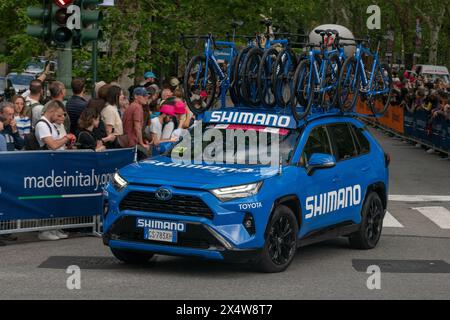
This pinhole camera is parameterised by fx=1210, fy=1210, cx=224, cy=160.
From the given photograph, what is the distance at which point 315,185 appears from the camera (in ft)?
42.5

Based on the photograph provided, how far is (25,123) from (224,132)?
385cm

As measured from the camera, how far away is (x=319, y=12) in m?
94.8

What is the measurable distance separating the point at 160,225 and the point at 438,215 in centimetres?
810

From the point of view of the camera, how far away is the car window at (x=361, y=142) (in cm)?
1452

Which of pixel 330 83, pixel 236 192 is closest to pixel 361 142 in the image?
pixel 330 83

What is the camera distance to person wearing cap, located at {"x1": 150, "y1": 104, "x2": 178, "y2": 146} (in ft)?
58.7

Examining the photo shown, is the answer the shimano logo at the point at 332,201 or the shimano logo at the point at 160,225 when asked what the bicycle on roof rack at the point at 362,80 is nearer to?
the shimano logo at the point at 332,201

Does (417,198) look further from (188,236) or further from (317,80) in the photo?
(188,236)

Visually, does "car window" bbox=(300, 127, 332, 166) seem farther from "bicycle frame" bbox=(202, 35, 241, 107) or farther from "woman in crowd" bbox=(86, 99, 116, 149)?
"woman in crowd" bbox=(86, 99, 116, 149)

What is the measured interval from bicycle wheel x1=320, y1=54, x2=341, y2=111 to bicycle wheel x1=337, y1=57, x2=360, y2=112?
3.0 inches

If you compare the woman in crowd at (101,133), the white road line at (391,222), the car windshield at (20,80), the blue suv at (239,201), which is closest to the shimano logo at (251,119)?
the blue suv at (239,201)

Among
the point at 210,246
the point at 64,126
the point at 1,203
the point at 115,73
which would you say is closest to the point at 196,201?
the point at 210,246

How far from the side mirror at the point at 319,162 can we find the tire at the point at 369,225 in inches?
64.1
